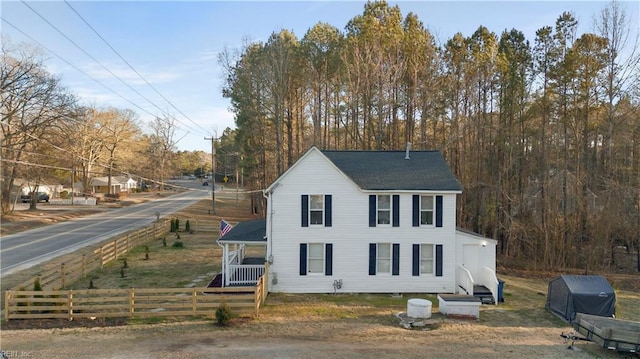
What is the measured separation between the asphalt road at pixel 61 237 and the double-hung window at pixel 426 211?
19.7m

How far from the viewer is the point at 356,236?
19.0m

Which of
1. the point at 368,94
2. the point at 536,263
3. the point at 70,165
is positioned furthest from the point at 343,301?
the point at 70,165

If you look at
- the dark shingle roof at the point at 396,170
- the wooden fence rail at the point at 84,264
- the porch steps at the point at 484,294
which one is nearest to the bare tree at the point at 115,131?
the wooden fence rail at the point at 84,264

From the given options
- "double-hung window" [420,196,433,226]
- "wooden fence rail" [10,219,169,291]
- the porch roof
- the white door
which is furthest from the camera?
the white door

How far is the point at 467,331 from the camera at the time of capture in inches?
560

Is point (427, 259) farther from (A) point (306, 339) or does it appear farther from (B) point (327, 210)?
(A) point (306, 339)

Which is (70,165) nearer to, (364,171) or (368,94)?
(368,94)

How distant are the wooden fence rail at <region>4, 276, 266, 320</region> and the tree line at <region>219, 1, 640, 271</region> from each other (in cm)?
1690

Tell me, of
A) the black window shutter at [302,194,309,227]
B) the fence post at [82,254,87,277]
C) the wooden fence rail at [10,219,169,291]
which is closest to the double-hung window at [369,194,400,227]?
the black window shutter at [302,194,309,227]

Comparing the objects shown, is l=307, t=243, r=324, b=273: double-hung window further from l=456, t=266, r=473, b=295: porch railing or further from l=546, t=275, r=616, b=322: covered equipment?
l=546, t=275, r=616, b=322: covered equipment

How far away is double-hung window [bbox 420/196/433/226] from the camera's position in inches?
755

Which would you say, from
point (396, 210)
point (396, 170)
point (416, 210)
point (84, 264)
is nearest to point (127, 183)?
point (84, 264)

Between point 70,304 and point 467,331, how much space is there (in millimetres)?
13446

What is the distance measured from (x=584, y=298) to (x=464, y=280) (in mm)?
4392
